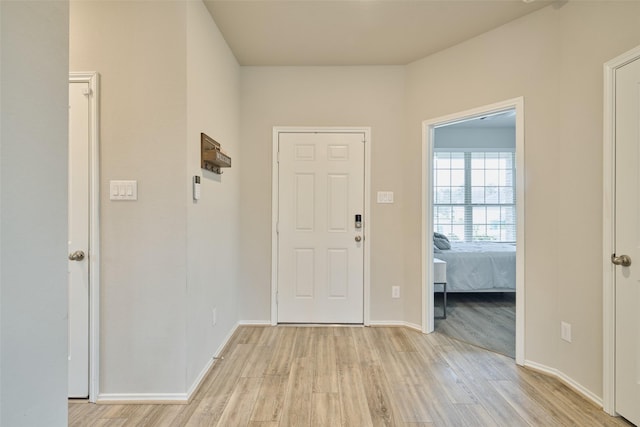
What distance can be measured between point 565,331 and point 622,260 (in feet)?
2.16

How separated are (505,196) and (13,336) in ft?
20.7

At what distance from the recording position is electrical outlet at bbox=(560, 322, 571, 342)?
6.75 feet

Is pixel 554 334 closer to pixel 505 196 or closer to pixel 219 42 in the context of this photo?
pixel 219 42

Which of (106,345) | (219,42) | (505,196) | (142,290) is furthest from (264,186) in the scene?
(505,196)

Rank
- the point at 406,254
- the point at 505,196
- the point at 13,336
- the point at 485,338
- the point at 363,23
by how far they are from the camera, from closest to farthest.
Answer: the point at 13,336
the point at 363,23
the point at 485,338
the point at 406,254
the point at 505,196

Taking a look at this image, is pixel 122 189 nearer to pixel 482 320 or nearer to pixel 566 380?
pixel 566 380

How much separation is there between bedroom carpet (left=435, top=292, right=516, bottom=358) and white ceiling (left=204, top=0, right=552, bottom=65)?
105 inches

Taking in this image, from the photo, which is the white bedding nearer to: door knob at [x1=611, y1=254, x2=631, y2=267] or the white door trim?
the white door trim

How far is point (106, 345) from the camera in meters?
1.86

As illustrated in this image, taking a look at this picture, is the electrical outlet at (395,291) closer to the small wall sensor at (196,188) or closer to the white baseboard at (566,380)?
the white baseboard at (566,380)

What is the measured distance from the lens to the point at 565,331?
6.84ft

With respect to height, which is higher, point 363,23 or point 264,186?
point 363,23

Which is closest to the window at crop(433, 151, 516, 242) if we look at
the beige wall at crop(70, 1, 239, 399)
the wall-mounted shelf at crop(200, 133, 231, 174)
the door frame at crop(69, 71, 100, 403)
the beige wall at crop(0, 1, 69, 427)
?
the wall-mounted shelf at crop(200, 133, 231, 174)

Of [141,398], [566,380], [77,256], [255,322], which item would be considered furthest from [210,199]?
[566,380]
